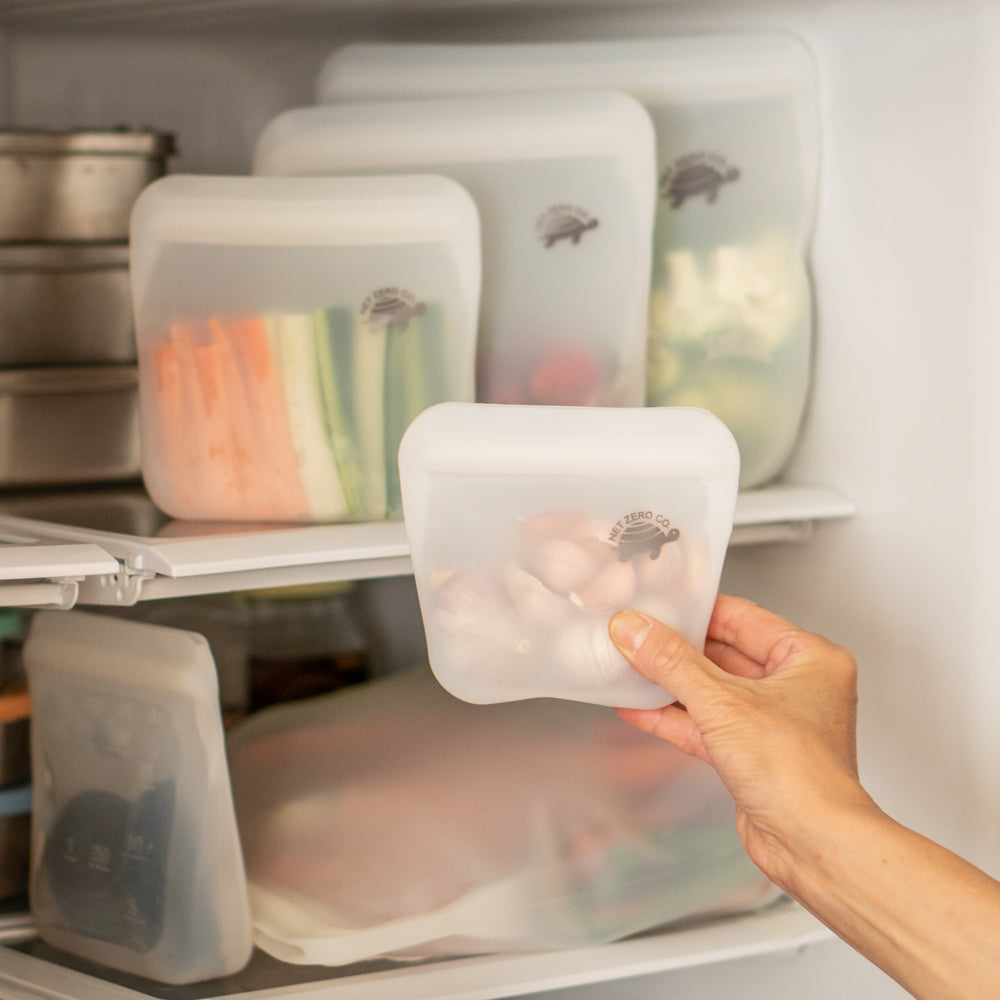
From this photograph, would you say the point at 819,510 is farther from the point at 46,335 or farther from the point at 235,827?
the point at 46,335

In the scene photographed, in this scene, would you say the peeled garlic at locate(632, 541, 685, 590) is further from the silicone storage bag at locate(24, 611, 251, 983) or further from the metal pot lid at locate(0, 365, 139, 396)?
the metal pot lid at locate(0, 365, 139, 396)

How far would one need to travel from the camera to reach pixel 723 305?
3.60 ft

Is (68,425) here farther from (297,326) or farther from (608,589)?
(608,589)

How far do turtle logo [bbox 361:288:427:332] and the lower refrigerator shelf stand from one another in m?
0.55

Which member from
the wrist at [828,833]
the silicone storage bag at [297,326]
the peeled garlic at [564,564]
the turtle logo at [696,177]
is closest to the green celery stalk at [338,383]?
the silicone storage bag at [297,326]

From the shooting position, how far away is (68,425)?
119cm

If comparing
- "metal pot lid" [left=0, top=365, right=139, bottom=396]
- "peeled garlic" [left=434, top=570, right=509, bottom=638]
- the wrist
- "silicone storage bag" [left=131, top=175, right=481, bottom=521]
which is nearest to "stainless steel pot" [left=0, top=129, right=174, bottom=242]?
"metal pot lid" [left=0, top=365, right=139, bottom=396]

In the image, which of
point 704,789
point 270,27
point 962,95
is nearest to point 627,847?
point 704,789

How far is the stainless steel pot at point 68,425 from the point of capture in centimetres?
117

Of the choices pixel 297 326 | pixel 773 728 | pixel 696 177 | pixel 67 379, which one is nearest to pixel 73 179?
pixel 67 379

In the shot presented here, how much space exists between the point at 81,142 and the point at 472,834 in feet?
2.55

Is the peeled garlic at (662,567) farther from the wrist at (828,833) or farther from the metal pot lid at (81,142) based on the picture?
the metal pot lid at (81,142)

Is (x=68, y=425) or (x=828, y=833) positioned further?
(x=68, y=425)

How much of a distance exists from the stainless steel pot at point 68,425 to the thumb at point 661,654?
2.12 ft
